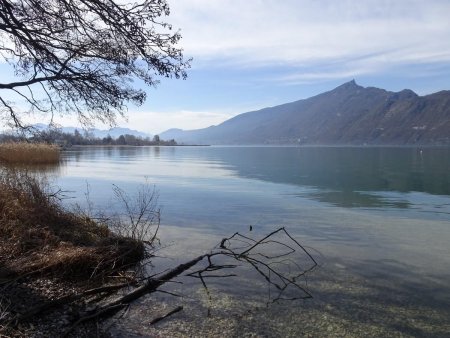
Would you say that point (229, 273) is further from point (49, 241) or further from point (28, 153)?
point (28, 153)

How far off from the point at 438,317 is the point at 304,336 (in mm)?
2615

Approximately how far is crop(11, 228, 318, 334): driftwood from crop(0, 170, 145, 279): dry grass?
4.16 feet

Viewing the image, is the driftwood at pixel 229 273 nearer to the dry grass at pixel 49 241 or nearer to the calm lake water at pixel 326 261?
the calm lake water at pixel 326 261

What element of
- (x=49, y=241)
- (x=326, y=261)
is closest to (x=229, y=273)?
(x=326, y=261)

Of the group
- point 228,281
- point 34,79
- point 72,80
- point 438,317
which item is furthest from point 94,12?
point 438,317

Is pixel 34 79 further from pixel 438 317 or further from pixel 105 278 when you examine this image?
pixel 438 317

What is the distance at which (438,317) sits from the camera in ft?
24.8

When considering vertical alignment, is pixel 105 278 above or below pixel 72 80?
below

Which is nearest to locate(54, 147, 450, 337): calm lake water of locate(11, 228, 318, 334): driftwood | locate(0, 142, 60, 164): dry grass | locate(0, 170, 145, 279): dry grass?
locate(11, 228, 318, 334): driftwood

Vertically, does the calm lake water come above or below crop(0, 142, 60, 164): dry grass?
below

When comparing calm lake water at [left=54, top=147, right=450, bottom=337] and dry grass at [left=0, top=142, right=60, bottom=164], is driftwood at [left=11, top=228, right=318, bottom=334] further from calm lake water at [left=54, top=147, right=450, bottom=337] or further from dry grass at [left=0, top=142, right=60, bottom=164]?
dry grass at [left=0, top=142, right=60, bottom=164]

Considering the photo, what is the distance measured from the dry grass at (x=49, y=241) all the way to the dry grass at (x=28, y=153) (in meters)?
15.5

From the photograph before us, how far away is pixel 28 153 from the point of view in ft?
124

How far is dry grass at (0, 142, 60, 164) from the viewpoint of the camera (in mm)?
30998
